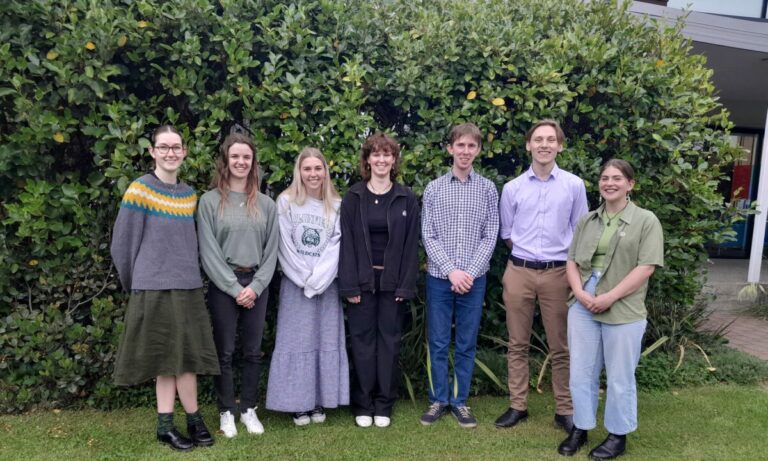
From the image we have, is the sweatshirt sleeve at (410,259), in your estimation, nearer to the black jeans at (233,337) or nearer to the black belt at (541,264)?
the black belt at (541,264)

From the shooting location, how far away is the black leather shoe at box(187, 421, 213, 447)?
A: 3.35 meters

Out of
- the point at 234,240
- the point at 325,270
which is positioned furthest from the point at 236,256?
the point at 325,270

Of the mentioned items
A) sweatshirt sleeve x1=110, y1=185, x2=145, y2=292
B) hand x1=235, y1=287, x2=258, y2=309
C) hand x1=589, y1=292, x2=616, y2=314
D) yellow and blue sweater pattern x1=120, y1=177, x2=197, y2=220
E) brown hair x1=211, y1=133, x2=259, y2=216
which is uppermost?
brown hair x1=211, y1=133, x2=259, y2=216

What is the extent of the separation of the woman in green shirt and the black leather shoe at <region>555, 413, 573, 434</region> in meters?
0.21

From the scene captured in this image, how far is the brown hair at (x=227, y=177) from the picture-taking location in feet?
11.1

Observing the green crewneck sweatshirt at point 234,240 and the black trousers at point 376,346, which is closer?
the green crewneck sweatshirt at point 234,240

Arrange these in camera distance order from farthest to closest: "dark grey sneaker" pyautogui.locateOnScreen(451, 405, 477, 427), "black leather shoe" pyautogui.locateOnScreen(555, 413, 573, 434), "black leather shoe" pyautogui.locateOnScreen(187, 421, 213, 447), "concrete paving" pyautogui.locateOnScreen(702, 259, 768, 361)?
1. "concrete paving" pyautogui.locateOnScreen(702, 259, 768, 361)
2. "dark grey sneaker" pyautogui.locateOnScreen(451, 405, 477, 427)
3. "black leather shoe" pyautogui.locateOnScreen(555, 413, 573, 434)
4. "black leather shoe" pyautogui.locateOnScreen(187, 421, 213, 447)

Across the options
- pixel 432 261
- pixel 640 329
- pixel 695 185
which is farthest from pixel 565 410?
pixel 695 185

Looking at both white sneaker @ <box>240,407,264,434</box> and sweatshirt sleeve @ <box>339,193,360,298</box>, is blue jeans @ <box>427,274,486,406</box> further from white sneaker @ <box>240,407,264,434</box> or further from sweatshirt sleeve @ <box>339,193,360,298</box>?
white sneaker @ <box>240,407,264,434</box>

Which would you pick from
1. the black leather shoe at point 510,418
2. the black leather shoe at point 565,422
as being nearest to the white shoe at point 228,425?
the black leather shoe at point 510,418

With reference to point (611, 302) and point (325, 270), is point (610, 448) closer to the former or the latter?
point (611, 302)

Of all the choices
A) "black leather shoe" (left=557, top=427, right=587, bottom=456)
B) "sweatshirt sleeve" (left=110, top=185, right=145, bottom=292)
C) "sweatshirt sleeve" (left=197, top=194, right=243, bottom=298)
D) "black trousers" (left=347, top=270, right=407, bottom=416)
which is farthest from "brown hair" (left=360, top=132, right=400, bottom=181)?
"black leather shoe" (left=557, top=427, right=587, bottom=456)

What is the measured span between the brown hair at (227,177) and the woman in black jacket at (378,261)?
590 millimetres

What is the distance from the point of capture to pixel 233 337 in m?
3.46
